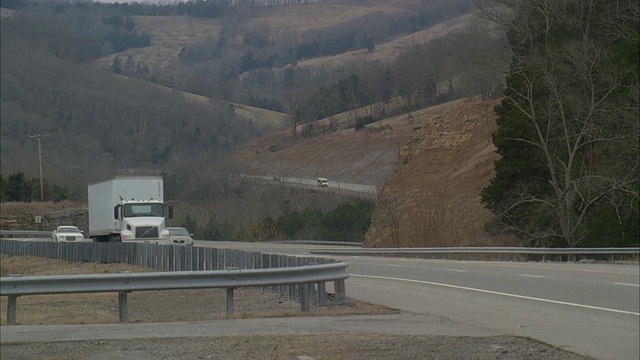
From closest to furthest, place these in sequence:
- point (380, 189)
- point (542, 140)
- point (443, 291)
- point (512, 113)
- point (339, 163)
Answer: point (443, 291), point (542, 140), point (512, 113), point (380, 189), point (339, 163)

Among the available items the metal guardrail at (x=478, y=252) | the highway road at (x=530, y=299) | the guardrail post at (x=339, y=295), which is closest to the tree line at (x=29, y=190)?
the metal guardrail at (x=478, y=252)

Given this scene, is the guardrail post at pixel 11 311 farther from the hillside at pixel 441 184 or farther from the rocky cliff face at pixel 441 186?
the hillside at pixel 441 184

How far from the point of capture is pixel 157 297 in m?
21.8

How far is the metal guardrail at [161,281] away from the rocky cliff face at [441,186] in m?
34.2

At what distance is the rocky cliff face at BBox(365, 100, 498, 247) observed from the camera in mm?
54812

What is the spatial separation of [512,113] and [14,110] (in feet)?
306

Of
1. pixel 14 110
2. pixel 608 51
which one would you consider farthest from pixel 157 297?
pixel 14 110

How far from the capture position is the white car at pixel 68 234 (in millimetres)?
56250

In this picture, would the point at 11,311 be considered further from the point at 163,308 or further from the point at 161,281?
the point at 163,308

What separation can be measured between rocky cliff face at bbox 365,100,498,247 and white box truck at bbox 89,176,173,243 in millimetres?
16042

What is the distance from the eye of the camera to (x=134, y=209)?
1810 inches

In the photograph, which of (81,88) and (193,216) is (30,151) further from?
(81,88)

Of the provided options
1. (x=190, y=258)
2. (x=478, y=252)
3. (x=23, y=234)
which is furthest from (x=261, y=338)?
(x=23, y=234)

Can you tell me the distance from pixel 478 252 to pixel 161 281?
2570cm
